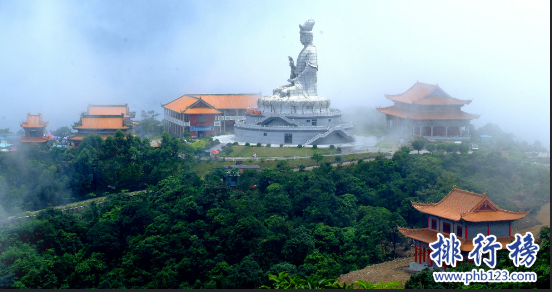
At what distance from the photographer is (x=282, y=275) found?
1090 inches

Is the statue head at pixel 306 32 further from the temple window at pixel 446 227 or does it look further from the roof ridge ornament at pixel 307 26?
the temple window at pixel 446 227

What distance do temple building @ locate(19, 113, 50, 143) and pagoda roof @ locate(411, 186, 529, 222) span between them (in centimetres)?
2826

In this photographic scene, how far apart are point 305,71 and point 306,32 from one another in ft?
8.10

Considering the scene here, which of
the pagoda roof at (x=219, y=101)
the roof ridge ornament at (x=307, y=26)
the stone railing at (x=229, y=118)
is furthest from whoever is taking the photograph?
the pagoda roof at (x=219, y=101)

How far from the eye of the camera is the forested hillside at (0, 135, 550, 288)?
1266 inches

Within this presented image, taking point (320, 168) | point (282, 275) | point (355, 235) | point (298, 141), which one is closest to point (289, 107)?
point (298, 141)

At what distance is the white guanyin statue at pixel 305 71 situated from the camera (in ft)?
162

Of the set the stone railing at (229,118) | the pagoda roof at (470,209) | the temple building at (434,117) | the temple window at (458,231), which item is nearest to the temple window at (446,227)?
the pagoda roof at (470,209)

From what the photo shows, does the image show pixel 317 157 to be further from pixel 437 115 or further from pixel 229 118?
pixel 229 118

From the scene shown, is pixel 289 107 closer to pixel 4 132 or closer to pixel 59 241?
pixel 59 241

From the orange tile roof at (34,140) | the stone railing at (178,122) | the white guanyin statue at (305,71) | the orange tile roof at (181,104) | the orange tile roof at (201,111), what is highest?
the white guanyin statue at (305,71)

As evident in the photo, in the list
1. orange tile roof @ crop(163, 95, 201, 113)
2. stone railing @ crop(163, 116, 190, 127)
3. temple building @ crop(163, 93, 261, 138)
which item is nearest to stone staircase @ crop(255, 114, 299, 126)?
temple building @ crop(163, 93, 261, 138)

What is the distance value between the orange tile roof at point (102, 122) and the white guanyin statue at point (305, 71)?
413 inches

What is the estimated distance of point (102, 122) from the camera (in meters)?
50.8
